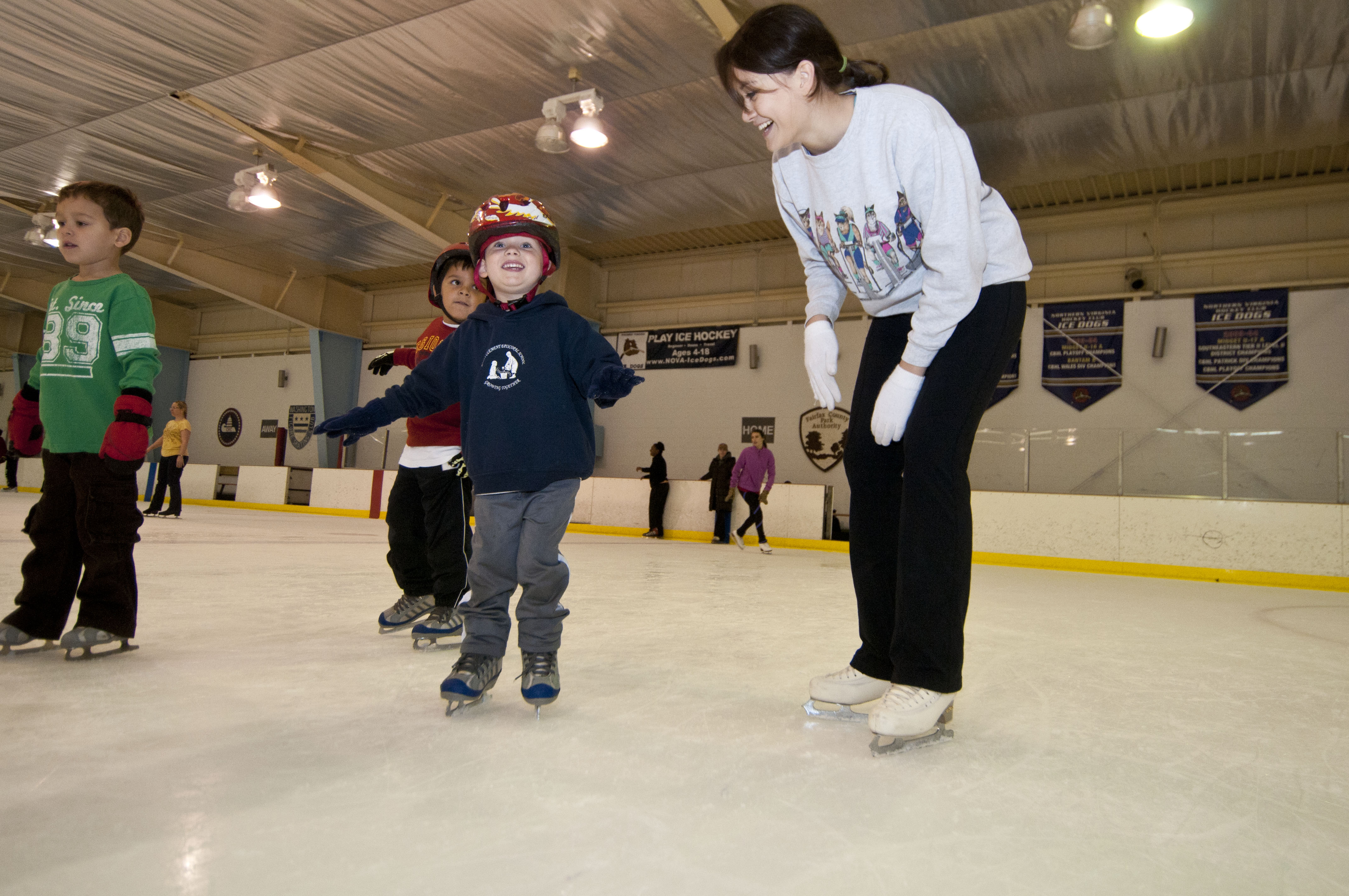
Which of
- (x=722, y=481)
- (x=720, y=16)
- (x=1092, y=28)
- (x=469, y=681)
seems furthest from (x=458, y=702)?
(x=722, y=481)

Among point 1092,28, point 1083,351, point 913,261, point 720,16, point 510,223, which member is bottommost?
point 913,261

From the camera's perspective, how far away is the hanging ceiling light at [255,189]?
27.6 ft

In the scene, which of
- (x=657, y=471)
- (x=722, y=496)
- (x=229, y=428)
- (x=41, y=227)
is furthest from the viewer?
(x=229, y=428)

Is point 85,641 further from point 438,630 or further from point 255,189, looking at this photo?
point 255,189

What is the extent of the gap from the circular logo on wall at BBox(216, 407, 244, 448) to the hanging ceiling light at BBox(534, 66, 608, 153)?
43.2 ft

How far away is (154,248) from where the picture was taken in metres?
12.4

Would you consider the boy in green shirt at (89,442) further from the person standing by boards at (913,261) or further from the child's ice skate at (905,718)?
the child's ice skate at (905,718)

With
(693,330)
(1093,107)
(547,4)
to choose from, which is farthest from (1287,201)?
(547,4)

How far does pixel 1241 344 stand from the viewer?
9.37 metres

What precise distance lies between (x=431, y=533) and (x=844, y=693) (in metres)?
1.33

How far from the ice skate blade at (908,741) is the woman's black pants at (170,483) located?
9.01 metres

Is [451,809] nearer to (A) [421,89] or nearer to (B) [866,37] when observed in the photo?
(B) [866,37]

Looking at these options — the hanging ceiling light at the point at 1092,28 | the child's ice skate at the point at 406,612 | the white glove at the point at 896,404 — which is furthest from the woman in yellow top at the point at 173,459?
the white glove at the point at 896,404

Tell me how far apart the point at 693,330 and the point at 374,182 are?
5344mm
